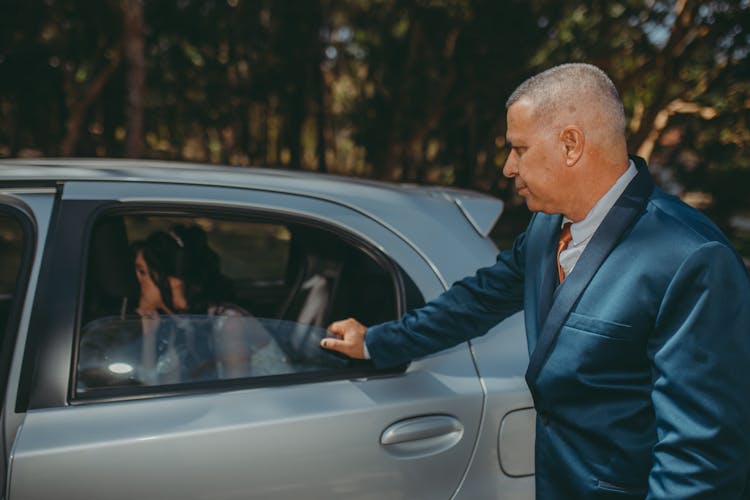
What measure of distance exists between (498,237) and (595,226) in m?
14.8

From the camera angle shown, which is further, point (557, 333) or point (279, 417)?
point (279, 417)

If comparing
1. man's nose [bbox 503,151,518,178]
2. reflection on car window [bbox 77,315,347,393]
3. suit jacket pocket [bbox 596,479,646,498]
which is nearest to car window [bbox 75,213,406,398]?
reflection on car window [bbox 77,315,347,393]

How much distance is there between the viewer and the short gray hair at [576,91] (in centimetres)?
137

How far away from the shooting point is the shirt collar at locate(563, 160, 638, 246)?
1390 mm

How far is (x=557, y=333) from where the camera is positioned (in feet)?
4.43

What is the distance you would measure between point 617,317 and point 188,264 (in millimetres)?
1842

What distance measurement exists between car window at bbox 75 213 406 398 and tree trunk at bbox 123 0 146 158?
8412 mm

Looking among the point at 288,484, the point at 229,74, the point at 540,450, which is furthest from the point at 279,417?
the point at 229,74

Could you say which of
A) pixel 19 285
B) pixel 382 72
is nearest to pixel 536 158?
pixel 19 285

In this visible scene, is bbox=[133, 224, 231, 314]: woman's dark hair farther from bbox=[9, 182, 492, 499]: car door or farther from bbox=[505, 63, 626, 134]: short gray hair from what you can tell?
bbox=[505, 63, 626, 134]: short gray hair

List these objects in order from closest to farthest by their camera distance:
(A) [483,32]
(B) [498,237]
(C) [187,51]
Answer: (A) [483,32] < (B) [498,237] < (C) [187,51]

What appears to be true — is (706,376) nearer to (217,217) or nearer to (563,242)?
(563,242)

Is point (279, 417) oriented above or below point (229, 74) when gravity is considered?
below

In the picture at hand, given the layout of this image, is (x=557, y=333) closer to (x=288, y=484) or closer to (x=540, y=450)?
(x=540, y=450)
